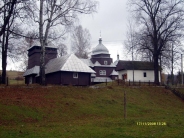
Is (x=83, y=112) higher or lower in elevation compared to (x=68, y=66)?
lower

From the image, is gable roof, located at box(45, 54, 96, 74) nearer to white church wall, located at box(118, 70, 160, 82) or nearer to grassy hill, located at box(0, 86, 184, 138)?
grassy hill, located at box(0, 86, 184, 138)

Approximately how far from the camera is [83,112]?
71.1 feet

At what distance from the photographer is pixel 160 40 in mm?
38469

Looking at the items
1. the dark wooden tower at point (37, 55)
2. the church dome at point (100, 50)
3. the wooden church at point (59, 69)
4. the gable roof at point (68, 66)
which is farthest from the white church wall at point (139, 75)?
the dark wooden tower at point (37, 55)

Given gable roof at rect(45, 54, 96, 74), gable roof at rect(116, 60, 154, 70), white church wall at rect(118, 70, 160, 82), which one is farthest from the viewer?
gable roof at rect(116, 60, 154, 70)

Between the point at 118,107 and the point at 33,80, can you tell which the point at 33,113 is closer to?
the point at 118,107

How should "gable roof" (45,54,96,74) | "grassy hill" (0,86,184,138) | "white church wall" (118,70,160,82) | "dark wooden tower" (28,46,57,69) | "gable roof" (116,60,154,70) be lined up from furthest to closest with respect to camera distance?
"gable roof" (116,60,154,70), "white church wall" (118,70,160,82), "dark wooden tower" (28,46,57,69), "gable roof" (45,54,96,74), "grassy hill" (0,86,184,138)

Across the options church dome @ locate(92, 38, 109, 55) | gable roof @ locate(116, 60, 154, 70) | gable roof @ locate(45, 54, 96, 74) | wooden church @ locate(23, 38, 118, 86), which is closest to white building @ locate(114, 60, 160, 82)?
gable roof @ locate(116, 60, 154, 70)

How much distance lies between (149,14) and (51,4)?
16.6 m

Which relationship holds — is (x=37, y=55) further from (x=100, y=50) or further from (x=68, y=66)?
(x=100, y=50)

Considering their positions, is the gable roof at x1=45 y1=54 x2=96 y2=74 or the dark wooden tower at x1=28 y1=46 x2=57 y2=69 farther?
the dark wooden tower at x1=28 y1=46 x2=57 y2=69

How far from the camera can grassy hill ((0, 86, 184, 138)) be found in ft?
45.4

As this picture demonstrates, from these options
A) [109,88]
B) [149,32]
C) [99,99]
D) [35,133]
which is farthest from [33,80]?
[35,133]

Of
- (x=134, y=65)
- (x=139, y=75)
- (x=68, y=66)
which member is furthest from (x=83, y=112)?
(x=134, y=65)
